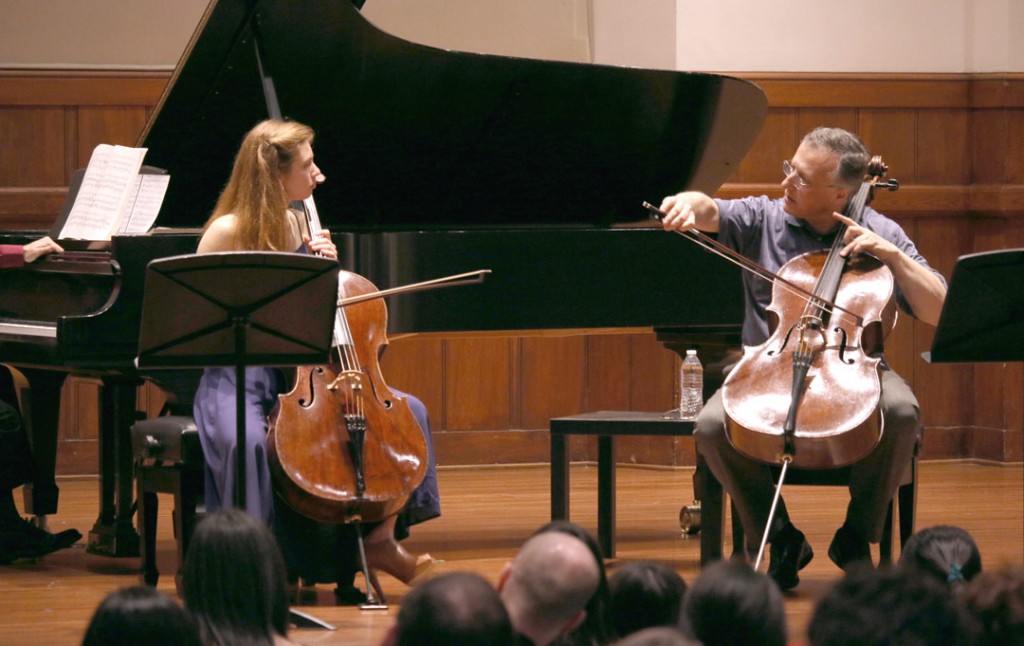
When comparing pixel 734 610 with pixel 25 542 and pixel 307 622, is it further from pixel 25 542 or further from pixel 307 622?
pixel 25 542

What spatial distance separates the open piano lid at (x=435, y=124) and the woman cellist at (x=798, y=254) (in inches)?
41.9

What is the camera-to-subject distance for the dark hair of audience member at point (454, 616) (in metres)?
1.69

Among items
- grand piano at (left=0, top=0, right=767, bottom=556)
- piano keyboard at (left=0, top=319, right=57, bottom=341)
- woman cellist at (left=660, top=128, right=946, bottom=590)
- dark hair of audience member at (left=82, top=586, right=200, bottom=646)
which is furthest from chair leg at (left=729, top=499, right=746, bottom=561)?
dark hair of audience member at (left=82, top=586, right=200, bottom=646)

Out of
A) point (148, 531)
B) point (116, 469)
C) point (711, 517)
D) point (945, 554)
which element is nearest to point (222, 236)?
point (148, 531)

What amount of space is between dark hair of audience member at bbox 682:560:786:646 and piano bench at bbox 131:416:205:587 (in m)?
2.37

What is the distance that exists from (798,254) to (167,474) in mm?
1904

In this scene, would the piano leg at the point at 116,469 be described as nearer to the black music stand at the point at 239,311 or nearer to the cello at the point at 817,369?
the black music stand at the point at 239,311

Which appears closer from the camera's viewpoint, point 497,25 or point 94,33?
point 94,33

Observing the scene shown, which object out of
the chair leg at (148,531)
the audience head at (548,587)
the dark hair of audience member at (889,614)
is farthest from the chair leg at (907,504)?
the dark hair of audience member at (889,614)

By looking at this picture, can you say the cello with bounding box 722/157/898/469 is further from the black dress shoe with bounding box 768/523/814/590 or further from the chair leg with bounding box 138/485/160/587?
the chair leg with bounding box 138/485/160/587

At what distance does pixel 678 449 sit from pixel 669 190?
185 cm

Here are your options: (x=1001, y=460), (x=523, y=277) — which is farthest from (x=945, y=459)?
(x=523, y=277)

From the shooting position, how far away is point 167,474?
409cm

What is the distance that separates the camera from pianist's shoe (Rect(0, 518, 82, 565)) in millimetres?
4648
